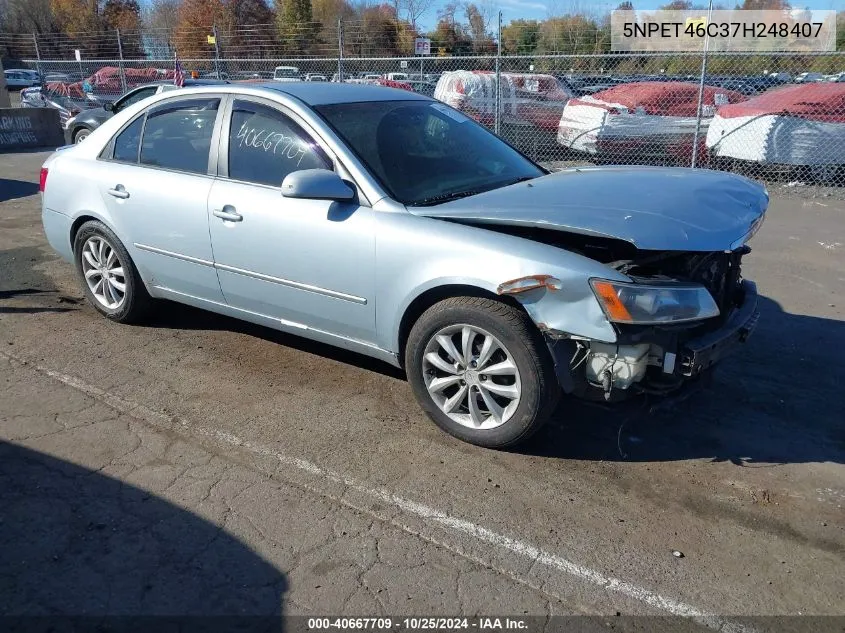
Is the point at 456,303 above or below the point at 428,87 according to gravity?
below

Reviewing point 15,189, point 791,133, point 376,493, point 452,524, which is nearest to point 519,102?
point 791,133

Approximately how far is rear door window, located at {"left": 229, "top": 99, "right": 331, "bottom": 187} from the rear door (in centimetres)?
19

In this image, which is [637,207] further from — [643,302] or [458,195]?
[458,195]

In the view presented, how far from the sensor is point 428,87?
17438 mm

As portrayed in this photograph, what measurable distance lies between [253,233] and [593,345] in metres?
2.10

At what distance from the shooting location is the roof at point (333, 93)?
4390 millimetres

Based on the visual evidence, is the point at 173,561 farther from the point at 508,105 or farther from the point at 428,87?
the point at 428,87

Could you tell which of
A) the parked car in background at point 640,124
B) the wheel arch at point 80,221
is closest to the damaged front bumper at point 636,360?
the wheel arch at point 80,221


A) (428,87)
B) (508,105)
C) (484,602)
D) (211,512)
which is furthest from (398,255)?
(428,87)

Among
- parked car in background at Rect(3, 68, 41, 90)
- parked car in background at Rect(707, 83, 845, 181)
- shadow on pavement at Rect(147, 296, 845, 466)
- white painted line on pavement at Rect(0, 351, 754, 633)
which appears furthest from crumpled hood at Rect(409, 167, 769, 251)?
parked car in background at Rect(3, 68, 41, 90)

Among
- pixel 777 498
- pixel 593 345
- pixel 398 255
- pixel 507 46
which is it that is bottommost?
pixel 777 498

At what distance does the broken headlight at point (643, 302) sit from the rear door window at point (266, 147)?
5.72 ft

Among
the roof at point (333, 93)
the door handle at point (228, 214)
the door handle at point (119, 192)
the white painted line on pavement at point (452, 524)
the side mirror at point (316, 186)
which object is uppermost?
the roof at point (333, 93)

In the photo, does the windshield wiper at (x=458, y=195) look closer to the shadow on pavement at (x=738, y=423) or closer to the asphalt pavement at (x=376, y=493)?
the asphalt pavement at (x=376, y=493)
